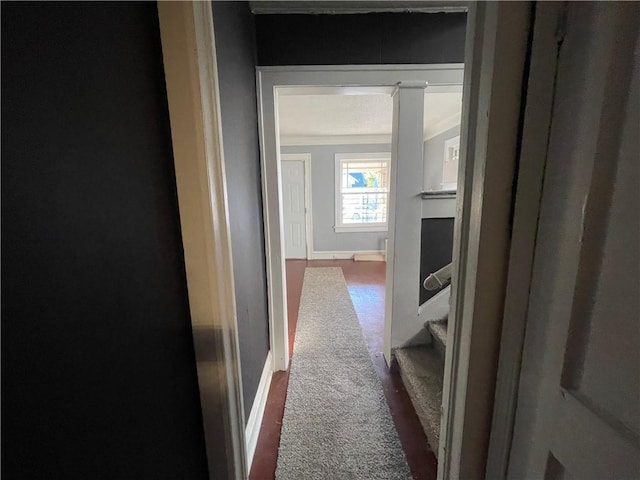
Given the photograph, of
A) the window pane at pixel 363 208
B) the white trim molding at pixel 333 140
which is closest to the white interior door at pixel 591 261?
the white trim molding at pixel 333 140

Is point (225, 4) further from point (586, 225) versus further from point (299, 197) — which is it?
point (299, 197)

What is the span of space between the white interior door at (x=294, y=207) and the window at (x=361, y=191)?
70cm

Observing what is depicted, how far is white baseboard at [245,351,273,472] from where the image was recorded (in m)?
1.42

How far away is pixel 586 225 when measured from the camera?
0.47 meters

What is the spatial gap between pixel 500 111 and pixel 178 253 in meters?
0.82

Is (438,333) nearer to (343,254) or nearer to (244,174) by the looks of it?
(244,174)

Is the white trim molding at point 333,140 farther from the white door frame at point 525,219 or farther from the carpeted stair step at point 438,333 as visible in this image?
the white door frame at point 525,219

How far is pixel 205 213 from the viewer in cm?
76

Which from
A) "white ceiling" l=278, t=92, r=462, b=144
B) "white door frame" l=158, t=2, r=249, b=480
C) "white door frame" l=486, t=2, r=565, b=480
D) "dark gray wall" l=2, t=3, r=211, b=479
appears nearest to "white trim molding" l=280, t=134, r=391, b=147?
"white ceiling" l=278, t=92, r=462, b=144

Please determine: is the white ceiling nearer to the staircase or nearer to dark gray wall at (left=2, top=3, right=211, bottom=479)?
the staircase

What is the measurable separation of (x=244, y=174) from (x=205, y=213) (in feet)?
2.40

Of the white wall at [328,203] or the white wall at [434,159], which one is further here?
the white wall at [328,203]

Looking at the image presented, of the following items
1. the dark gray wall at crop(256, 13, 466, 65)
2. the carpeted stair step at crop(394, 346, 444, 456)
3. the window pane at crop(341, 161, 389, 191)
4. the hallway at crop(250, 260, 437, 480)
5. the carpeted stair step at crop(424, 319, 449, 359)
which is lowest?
the hallway at crop(250, 260, 437, 480)

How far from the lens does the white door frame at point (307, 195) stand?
5398 millimetres
